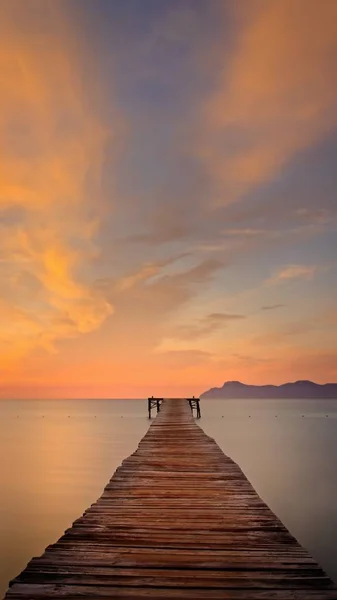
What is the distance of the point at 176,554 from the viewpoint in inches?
193

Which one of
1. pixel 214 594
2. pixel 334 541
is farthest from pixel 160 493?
pixel 334 541

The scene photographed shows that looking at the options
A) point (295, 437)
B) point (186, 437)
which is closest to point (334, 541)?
point (186, 437)

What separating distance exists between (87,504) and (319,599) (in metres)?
17.8

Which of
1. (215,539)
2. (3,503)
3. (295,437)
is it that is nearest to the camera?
(215,539)

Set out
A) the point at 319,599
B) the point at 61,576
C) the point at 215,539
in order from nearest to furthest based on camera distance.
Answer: the point at 319,599 → the point at 61,576 → the point at 215,539

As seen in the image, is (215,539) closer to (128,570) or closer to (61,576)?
(128,570)

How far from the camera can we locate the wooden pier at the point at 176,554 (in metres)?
4.04

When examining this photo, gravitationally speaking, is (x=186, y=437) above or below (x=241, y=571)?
above

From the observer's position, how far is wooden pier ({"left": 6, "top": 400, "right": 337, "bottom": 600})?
13.3 feet

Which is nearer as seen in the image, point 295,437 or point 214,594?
point 214,594

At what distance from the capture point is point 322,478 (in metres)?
26.0

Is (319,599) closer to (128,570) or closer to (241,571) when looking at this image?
(241,571)

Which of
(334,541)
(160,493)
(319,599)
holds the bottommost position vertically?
(334,541)

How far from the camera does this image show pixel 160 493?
7.84 m
